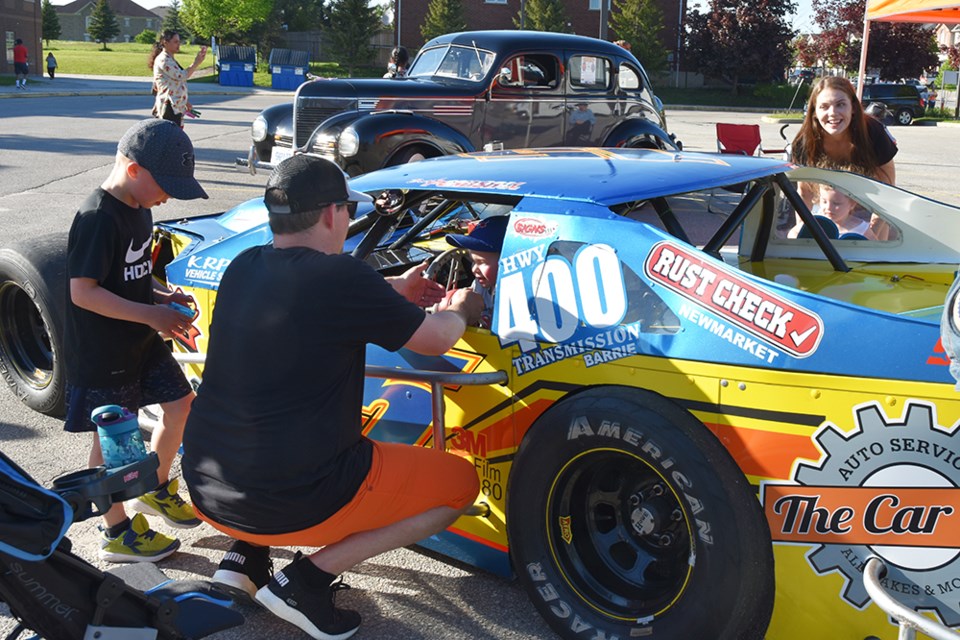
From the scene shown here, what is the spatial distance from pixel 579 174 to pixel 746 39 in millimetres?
44948

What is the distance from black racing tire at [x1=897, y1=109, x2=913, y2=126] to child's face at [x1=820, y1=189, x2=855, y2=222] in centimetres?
3340

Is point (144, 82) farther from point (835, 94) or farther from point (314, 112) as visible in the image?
point (835, 94)

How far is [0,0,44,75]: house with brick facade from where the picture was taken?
146ft

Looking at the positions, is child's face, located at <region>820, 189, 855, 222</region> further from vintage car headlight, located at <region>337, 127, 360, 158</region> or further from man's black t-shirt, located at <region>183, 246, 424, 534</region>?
vintage car headlight, located at <region>337, 127, 360, 158</region>

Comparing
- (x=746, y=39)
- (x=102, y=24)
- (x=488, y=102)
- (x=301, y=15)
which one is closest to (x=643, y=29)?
(x=746, y=39)

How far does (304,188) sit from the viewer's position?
2.79 meters

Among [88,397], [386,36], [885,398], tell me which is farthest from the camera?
[386,36]

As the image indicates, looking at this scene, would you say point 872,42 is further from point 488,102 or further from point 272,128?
point 272,128

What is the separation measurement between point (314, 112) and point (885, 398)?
10105 mm

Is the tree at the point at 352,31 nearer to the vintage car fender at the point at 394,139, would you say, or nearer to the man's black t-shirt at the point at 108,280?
the vintage car fender at the point at 394,139

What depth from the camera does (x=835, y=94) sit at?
5277mm

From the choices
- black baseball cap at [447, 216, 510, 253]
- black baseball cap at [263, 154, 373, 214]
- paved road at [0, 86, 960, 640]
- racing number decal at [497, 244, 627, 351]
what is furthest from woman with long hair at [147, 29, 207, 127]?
racing number decal at [497, 244, 627, 351]

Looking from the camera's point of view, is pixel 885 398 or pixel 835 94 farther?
pixel 835 94

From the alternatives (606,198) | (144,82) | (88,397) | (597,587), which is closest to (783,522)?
(597,587)
